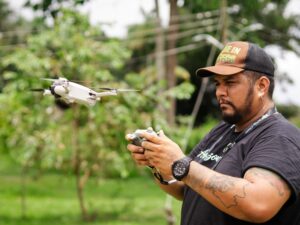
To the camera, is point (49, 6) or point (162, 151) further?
point (49, 6)

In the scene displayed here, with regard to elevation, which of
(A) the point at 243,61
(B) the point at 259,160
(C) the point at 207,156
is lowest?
(C) the point at 207,156

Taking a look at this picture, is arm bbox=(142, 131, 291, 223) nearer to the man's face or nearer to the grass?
the man's face

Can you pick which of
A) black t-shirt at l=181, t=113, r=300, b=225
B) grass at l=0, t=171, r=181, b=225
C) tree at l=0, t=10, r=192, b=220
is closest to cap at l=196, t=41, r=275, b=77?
black t-shirt at l=181, t=113, r=300, b=225

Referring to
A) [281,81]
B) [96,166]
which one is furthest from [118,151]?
[281,81]

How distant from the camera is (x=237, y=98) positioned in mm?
2295

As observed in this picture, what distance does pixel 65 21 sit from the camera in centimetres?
852

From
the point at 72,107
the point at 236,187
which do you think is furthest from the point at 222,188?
the point at 72,107

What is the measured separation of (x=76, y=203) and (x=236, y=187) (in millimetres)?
10975

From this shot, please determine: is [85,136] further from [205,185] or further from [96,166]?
[205,185]

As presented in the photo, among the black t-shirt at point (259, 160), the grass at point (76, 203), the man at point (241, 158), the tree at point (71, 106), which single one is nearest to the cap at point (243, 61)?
the man at point (241, 158)

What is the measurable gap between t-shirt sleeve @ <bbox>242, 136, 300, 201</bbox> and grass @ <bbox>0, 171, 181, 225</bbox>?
7815mm

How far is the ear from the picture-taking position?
2.32 m

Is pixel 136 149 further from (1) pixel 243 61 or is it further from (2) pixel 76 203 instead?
(2) pixel 76 203

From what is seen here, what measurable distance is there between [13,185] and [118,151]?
7.25 meters
